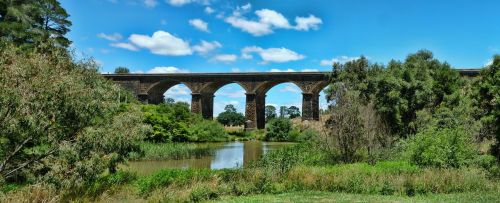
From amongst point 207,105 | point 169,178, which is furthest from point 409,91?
point 207,105

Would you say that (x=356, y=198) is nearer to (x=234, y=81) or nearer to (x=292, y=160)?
(x=292, y=160)

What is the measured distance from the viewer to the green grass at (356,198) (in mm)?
10594

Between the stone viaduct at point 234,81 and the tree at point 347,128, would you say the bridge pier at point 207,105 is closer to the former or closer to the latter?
the stone viaduct at point 234,81

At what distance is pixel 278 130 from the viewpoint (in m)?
45.6

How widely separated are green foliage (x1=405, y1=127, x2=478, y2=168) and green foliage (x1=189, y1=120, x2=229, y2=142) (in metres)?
23.5

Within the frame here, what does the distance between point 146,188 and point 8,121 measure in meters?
3.32

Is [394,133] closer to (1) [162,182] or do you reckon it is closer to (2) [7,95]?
(1) [162,182]

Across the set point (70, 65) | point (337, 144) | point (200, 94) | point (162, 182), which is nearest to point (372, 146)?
point (337, 144)

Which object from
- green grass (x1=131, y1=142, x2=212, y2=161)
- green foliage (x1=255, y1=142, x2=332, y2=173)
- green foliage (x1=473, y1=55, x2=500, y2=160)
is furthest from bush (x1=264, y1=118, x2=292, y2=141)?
green foliage (x1=473, y1=55, x2=500, y2=160)

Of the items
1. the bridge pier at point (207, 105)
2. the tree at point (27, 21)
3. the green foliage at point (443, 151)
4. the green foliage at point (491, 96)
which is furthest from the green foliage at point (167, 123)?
the green foliage at point (491, 96)

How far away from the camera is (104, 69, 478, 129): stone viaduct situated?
46.9m

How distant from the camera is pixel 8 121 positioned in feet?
28.2

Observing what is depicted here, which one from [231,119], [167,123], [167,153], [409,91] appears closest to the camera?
[409,91]

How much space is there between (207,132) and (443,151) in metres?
28.4
